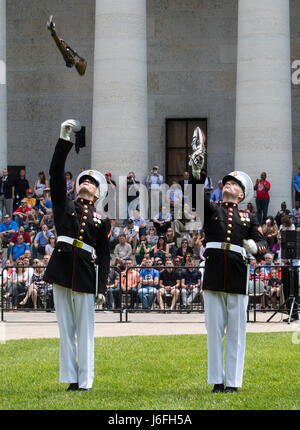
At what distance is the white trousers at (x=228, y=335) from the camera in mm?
11703

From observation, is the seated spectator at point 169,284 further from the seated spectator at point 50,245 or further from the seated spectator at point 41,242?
the seated spectator at point 41,242

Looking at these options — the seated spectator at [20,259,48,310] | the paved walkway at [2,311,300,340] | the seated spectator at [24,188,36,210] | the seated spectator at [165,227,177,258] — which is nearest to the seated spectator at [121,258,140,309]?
the paved walkway at [2,311,300,340]

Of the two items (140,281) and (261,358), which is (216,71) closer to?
(140,281)

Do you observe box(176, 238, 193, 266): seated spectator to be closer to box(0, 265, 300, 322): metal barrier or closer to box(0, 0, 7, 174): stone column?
box(0, 265, 300, 322): metal barrier

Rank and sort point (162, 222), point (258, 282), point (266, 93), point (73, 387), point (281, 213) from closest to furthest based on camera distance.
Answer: point (73, 387)
point (258, 282)
point (162, 222)
point (281, 213)
point (266, 93)

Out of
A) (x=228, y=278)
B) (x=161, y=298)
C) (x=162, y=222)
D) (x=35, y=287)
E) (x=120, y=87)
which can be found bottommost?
(x=161, y=298)

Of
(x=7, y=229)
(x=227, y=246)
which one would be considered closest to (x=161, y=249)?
(x=7, y=229)

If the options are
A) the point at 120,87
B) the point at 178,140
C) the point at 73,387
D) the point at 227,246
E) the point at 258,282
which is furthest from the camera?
the point at 178,140

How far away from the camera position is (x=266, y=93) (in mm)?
32875

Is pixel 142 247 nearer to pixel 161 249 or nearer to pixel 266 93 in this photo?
pixel 161 249

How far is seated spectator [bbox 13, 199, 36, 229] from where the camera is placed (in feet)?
106

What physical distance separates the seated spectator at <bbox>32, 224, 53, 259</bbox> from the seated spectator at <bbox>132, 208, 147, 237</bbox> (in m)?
2.92

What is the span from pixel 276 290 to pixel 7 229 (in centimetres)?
1125

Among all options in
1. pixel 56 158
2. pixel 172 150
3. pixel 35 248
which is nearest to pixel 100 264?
pixel 56 158
